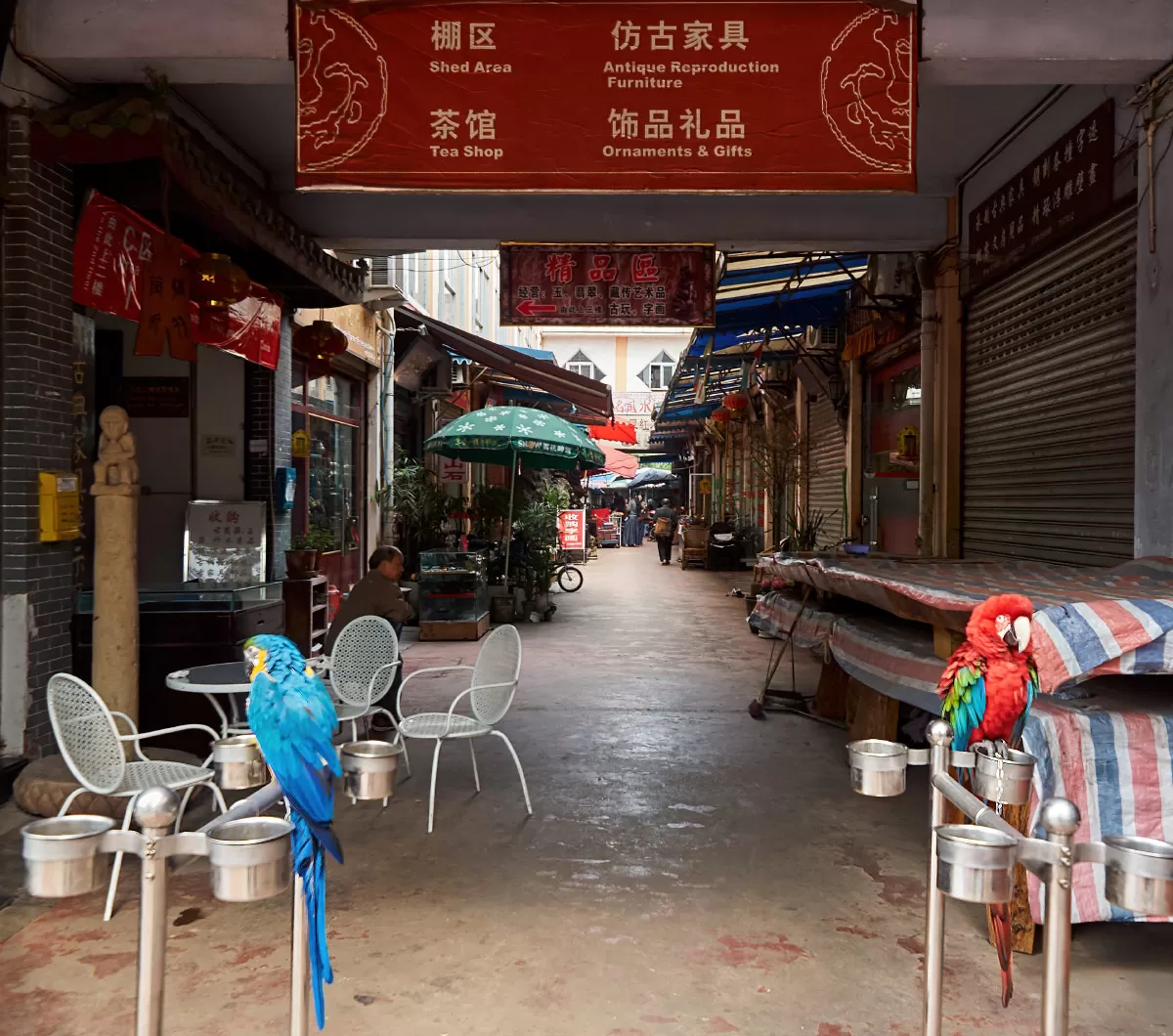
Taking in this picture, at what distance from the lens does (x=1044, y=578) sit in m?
4.62

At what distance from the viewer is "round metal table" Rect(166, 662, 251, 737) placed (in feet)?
14.6

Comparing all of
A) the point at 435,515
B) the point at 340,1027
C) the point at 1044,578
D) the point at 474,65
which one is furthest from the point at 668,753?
the point at 435,515

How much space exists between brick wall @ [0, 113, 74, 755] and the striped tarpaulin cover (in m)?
4.97

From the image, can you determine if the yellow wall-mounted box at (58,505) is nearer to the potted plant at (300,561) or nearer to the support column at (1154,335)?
the potted plant at (300,561)

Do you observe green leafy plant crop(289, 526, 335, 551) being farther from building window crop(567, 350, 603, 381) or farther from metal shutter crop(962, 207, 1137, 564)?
building window crop(567, 350, 603, 381)

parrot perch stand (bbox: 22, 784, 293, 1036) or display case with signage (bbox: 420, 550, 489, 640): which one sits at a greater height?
parrot perch stand (bbox: 22, 784, 293, 1036)

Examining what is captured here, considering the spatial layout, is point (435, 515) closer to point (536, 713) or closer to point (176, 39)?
point (536, 713)

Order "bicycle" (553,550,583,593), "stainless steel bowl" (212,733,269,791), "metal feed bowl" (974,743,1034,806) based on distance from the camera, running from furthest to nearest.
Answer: "bicycle" (553,550,583,593), "stainless steel bowl" (212,733,269,791), "metal feed bowl" (974,743,1034,806)

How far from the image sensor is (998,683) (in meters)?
2.79

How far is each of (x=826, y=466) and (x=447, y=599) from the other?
6.39 meters

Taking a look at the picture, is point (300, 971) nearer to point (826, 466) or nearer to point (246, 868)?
point (246, 868)

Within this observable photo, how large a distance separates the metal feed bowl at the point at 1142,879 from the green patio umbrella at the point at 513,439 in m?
9.27

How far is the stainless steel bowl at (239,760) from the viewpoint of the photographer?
2396 mm

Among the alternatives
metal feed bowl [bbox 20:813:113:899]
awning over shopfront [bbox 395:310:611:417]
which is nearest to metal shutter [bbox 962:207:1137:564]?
metal feed bowl [bbox 20:813:113:899]
